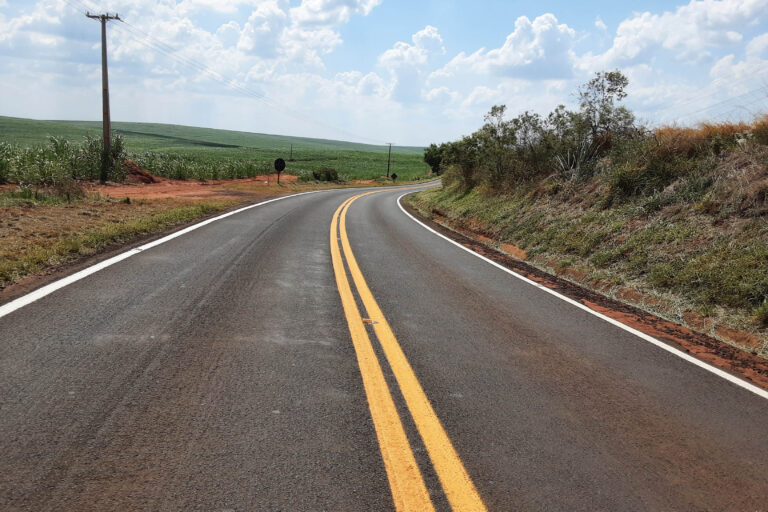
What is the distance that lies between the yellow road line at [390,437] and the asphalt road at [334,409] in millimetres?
19

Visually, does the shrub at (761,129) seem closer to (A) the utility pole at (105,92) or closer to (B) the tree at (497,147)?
(B) the tree at (497,147)

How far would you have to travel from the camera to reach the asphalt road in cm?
230

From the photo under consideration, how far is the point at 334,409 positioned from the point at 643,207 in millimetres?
8912

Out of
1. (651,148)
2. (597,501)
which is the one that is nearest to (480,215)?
(651,148)

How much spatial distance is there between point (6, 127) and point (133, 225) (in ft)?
375

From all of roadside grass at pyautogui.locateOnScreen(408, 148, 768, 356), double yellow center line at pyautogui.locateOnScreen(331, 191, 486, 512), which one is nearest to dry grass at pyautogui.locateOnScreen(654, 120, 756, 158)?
roadside grass at pyautogui.locateOnScreen(408, 148, 768, 356)

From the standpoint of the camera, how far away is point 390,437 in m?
2.76

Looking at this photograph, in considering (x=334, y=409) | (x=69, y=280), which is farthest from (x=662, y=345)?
(x=69, y=280)

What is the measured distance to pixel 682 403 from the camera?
362 cm

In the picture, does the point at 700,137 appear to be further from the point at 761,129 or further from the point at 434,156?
the point at 434,156

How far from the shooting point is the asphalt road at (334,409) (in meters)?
2.30

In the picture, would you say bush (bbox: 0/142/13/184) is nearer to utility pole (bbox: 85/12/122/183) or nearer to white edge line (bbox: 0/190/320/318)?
utility pole (bbox: 85/12/122/183)

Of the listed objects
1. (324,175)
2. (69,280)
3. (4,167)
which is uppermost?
(324,175)

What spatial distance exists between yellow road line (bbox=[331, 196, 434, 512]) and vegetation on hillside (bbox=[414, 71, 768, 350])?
4608mm
